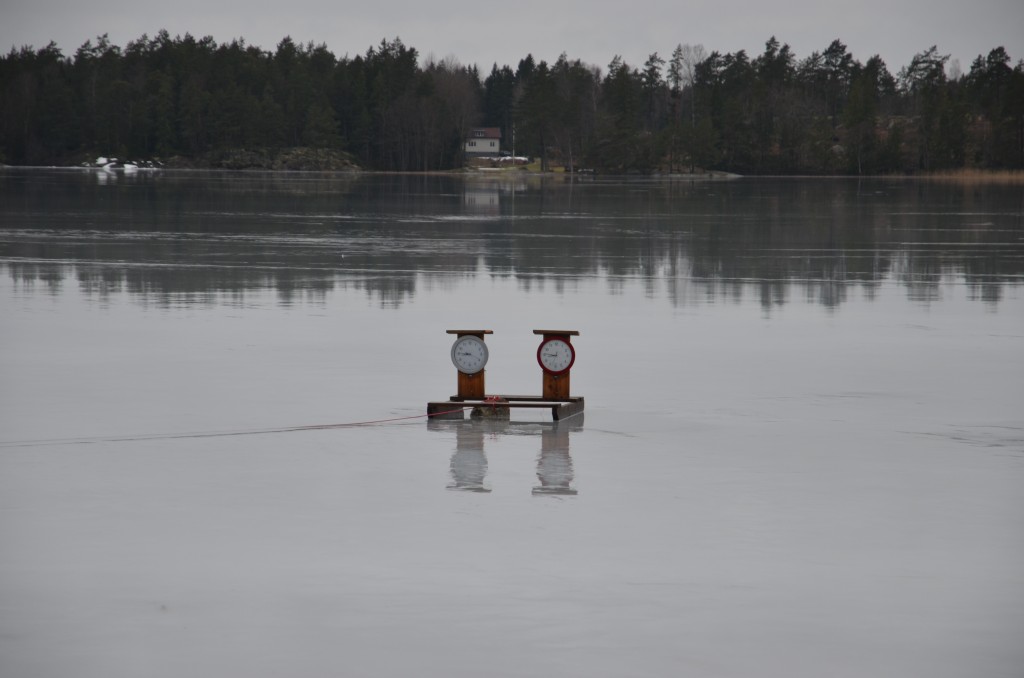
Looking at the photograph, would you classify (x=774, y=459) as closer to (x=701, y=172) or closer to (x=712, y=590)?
(x=712, y=590)

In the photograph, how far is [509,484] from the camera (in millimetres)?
8352

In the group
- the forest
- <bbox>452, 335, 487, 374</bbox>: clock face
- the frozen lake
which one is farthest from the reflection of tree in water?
the forest

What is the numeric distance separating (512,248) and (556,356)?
1757cm

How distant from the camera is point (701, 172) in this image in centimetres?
12988

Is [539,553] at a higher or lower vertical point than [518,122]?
lower

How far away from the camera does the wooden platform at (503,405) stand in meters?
10.3

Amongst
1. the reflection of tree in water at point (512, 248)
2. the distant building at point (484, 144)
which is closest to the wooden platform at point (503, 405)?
the reflection of tree in water at point (512, 248)

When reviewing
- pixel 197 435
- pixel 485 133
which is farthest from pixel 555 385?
pixel 485 133

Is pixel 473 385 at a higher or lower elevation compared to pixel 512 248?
lower

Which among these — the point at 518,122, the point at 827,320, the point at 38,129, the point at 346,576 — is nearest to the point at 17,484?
the point at 346,576

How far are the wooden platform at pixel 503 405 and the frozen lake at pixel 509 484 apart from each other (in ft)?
0.48

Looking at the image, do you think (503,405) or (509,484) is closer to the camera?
(509,484)

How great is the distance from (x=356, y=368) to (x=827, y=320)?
22.2ft

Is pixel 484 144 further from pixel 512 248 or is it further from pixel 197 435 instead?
pixel 197 435
